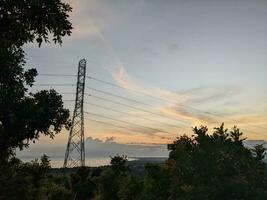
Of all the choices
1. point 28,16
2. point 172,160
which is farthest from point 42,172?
point 28,16

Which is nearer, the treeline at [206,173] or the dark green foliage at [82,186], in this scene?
the treeline at [206,173]

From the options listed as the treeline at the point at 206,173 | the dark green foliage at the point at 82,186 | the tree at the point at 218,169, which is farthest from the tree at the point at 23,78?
the dark green foliage at the point at 82,186

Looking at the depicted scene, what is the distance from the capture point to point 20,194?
93.5 ft

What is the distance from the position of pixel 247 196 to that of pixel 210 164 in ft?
9.19

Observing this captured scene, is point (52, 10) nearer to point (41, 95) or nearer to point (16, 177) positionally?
point (16, 177)

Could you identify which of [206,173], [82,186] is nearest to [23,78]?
[206,173]

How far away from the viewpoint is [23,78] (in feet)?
95.0

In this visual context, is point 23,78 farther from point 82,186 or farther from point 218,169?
point 82,186

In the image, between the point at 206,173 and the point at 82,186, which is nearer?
the point at 206,173

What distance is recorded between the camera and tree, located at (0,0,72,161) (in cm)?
1387

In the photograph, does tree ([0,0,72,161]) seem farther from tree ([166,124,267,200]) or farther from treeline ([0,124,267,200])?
tree ([166,124,267,200])

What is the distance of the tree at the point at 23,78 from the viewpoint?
13.9 metres

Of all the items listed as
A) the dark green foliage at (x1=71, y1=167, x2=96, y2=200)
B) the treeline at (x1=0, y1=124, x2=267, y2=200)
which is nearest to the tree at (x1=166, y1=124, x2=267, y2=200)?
the treeline at (x1=0, y1=124, x2=267, y2=200)

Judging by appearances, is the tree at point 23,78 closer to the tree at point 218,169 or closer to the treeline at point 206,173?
the treeline at point 206,173
